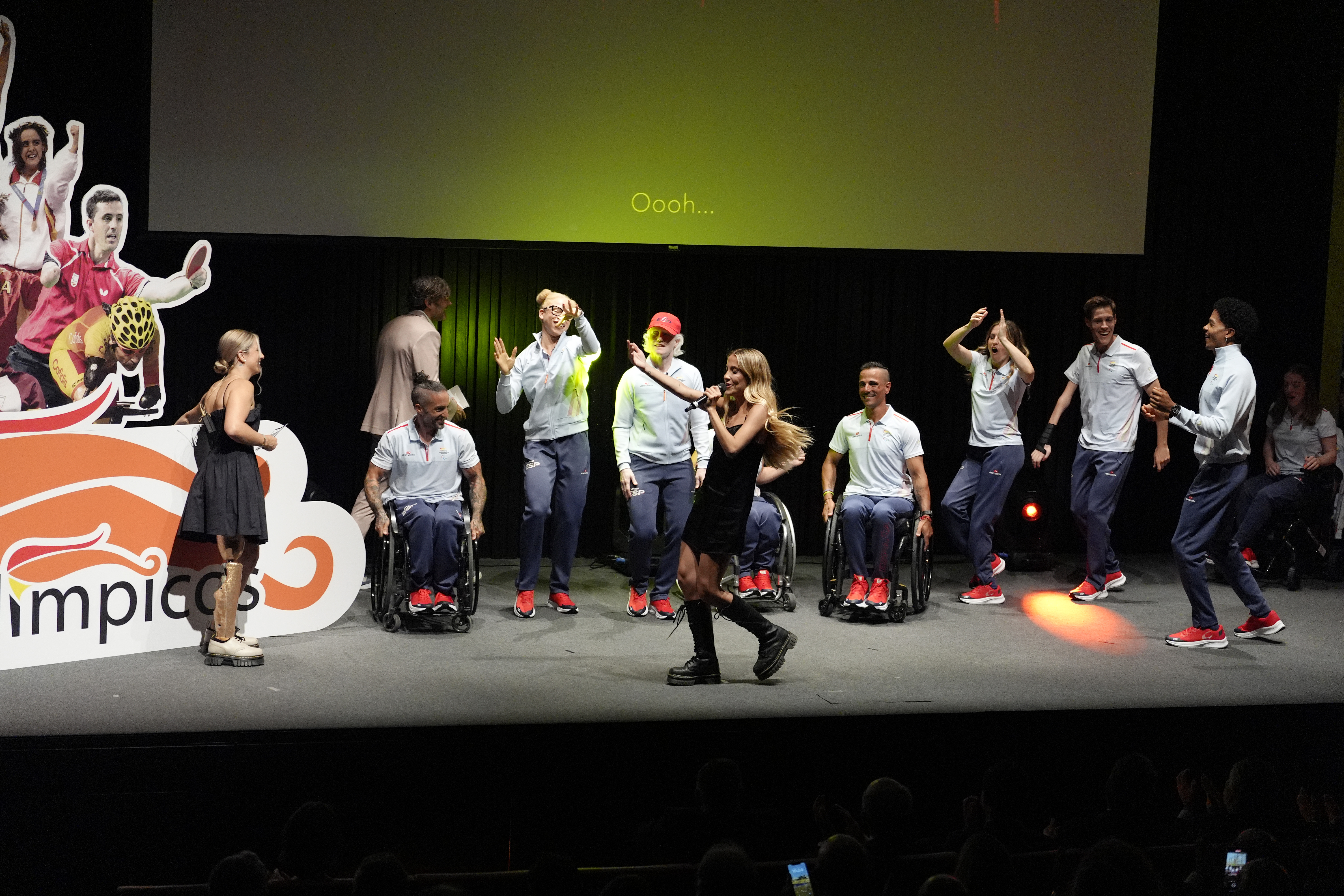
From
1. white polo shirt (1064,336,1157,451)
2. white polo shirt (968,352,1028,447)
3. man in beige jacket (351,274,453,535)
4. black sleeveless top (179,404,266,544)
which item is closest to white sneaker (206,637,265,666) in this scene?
black sleeveless top (179,404,266,544)

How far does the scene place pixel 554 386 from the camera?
538 centimetres

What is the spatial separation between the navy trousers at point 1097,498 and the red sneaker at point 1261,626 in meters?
0.82

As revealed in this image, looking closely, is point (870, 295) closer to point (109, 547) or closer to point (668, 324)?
point (668, 324)

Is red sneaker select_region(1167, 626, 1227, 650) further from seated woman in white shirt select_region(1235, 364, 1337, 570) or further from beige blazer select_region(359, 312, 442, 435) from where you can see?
beige blazer select_region(359, 312, 442, 435)

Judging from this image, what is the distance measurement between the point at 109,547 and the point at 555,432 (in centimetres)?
184

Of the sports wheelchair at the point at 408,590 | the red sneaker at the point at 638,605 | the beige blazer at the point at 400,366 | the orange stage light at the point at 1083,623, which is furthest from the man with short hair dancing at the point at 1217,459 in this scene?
the beige blazer at the point at 400,366

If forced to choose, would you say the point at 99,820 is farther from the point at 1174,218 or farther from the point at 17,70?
the point at 1174,218

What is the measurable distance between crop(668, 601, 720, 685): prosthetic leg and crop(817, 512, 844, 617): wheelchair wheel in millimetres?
1137

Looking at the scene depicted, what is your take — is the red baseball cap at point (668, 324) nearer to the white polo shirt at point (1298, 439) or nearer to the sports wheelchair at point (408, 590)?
the sports wheelchair at point (408, 590)

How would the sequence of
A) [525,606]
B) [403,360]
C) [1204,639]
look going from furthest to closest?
[403,360]
[525,606]
[1204,639]

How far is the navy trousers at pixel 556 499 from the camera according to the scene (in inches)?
211

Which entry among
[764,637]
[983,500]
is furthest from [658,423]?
[983,500]

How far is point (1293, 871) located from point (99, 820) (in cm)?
296

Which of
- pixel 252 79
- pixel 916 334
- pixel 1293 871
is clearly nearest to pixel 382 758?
pixel 1293 871
